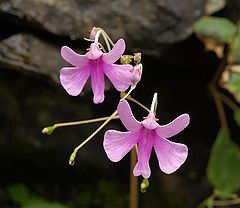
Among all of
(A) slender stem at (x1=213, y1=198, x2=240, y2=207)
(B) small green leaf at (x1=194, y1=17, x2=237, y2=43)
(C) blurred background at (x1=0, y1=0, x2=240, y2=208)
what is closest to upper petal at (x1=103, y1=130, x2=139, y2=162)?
(C) blurred background at (x1=0, y1=0, x2=240, y2=208)

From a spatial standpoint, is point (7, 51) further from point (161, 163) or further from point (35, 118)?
point (161, 163)

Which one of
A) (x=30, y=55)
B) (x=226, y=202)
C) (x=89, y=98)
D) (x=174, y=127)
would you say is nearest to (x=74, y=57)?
(x=174, y=127)

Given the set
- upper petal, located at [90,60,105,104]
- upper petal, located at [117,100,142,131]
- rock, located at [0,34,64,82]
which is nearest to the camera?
upper petal, located at [117,100,142,131]

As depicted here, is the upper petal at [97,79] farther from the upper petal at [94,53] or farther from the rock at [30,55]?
the rock at [30,55]

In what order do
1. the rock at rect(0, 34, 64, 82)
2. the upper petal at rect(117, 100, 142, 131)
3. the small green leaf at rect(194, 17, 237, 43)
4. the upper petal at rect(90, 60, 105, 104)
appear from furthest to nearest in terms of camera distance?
the small green leaf at rect(194, 17, 237, 43) < the rock at rect(0, 34, 64, 82) < the upper petal at rect(90, 60, 105, 104) < the upper petal at rect(117, 100, 142, 131)

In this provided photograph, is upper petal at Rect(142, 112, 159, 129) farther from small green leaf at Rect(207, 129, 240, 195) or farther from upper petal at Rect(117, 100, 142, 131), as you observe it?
small green leaf at Rect(207, 129, 240, 195)

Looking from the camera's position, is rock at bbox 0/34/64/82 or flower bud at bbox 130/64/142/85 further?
rock at bbox 0/34/64/82

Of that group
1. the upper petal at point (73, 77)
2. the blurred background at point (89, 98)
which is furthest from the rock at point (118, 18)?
the upper petal at point (73, 77)
